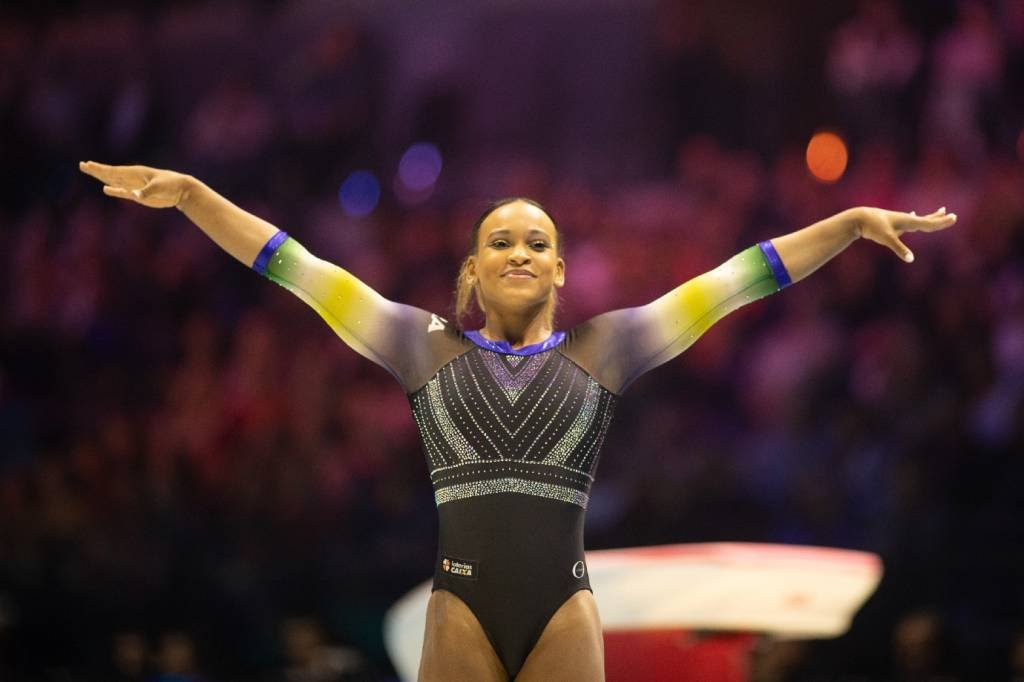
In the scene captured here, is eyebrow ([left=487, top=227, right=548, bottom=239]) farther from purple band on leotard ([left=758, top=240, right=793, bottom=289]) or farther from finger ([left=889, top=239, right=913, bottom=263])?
finger ([left=889, top=239, right=913, bottom=263])

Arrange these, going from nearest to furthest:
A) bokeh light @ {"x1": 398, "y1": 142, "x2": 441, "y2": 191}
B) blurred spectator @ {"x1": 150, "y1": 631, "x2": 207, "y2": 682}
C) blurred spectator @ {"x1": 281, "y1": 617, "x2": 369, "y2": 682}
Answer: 1. blurred spectator @ {"x1": 281, "y1": 617, "x2": 369, "y2": 682}
2. blurred spectator @ {"x1": 150, "y1": 631, "x2": 207, "y2": 682}
3. bokeh light @ {"x1": 398, "y1": 142, "x2": 441, "y2": 191}

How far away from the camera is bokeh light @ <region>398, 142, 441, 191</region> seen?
7.94 meters

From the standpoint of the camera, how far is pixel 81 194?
26.3ft

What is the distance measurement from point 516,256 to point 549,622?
865 mm

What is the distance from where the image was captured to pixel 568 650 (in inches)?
111

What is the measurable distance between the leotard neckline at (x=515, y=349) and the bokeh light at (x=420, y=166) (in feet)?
16.0

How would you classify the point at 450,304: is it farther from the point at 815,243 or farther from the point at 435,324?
the point at 815,243

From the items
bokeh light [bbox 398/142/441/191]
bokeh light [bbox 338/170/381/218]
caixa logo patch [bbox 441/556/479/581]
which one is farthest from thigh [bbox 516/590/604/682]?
bokeh light [bbox 398/142/441/191]

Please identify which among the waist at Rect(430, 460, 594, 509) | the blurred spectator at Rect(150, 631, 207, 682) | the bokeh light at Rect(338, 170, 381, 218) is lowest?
the blurred spectator at Rect(150, 631, 207, 682)

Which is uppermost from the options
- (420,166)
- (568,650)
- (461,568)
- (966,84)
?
(966,84)

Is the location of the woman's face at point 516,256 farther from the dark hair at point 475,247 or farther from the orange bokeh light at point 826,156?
the orange bokeh light at point 826,156

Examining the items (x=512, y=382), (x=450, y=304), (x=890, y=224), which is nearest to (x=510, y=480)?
(x=512, y=382)

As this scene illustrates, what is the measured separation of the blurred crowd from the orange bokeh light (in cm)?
8

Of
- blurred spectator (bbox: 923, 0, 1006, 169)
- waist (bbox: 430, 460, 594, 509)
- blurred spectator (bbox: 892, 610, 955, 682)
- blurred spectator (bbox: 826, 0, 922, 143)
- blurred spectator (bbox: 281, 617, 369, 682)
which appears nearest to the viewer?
waist (bbox: 430, 460, 594, 509)
